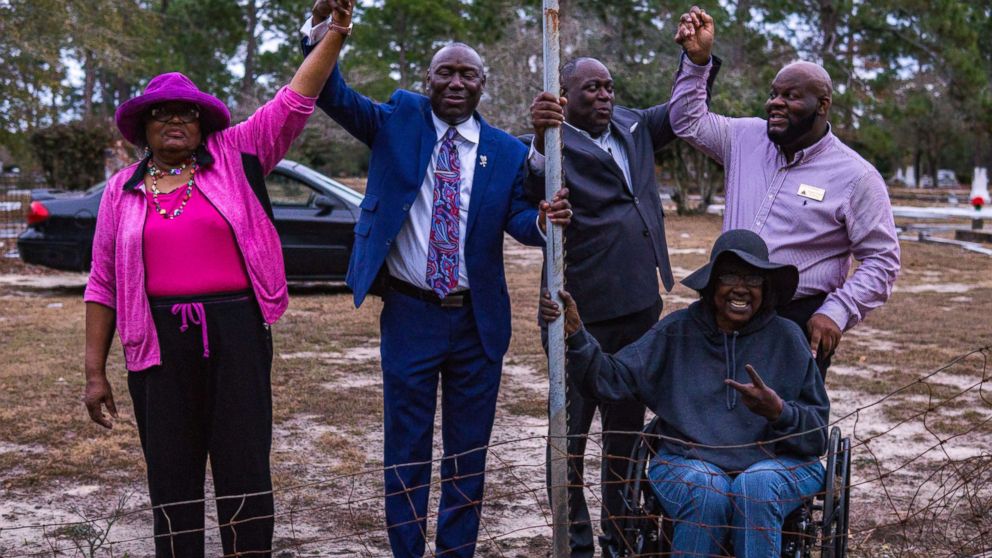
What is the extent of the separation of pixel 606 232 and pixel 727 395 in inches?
32.8

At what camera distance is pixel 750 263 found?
3.58 metres

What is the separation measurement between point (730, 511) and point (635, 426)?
93 cm

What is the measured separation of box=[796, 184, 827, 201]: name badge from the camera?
3869 millimetres

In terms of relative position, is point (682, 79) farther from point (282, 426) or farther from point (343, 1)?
point (282, 426)

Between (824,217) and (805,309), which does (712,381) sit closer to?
(805,309)

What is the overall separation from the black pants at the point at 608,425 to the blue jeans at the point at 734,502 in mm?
684

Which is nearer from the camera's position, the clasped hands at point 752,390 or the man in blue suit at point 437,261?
the clasped hands at point 752,390

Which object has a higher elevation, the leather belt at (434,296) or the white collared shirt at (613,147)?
the white collared shirt at (613,147)

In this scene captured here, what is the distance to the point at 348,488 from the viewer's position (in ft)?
17.9

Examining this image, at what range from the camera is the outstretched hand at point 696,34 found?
396 centimetres

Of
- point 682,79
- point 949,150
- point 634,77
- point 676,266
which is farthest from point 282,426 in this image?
point 949,150

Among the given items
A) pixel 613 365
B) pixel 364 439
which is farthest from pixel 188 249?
pixel 364 439

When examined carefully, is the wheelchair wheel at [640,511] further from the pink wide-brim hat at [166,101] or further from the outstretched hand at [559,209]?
the pink wide-brim hat at [166,101]

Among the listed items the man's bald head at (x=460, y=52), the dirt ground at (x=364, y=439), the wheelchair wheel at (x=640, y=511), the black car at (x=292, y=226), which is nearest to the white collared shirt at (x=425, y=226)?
the man's bald head at (x=460, y=52)
